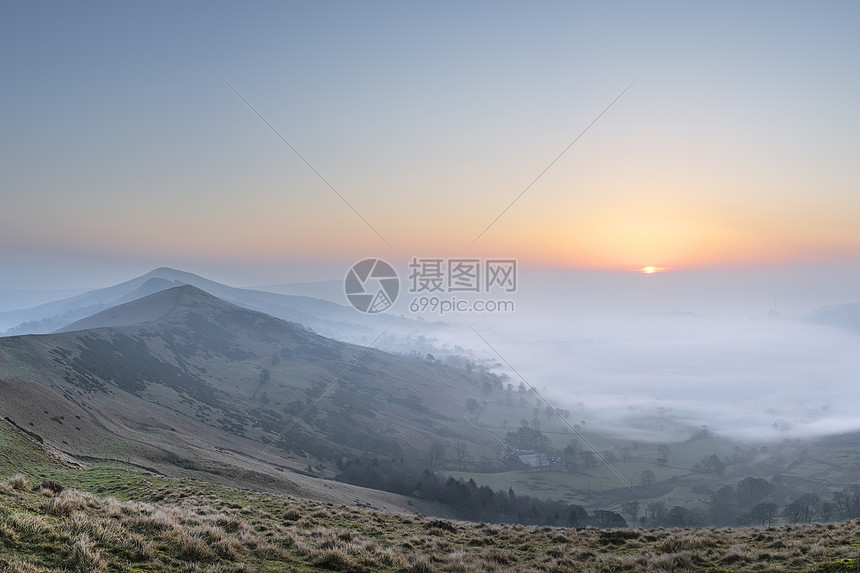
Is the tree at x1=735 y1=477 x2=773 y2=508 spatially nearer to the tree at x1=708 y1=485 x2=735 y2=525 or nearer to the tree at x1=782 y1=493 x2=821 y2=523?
the tree at x1=708 y1=485 x2=735 y2=525

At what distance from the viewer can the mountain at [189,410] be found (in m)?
53.4

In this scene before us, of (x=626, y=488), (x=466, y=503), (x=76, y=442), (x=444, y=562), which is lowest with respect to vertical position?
(x=626, y=488)

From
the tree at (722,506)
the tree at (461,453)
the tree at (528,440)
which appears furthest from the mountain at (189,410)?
the tree at (722,506)

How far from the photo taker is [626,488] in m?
138

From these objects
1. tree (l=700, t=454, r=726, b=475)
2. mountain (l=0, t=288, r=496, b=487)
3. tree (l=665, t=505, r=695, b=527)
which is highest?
mountain (l=0, t=288, r=496, b=487)

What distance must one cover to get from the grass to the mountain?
37218mm

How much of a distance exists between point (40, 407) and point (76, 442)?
35.8ft

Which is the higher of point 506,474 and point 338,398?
point 338,398

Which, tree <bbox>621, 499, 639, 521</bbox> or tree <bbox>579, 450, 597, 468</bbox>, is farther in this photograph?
tree <bbox>579, 450, 597, 468</bbox>

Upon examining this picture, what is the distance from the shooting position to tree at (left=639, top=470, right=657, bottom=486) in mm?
143337

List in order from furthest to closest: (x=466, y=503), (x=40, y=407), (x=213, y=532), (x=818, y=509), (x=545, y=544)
Answer: (x=818, y=509)
(x=466, y=503)
(x=40, y=407)
(x=545, y=544)
(x=213, y=532)

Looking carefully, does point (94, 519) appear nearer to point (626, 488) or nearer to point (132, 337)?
point (626, 488)

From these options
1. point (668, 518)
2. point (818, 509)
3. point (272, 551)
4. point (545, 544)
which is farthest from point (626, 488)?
point (272, 551)

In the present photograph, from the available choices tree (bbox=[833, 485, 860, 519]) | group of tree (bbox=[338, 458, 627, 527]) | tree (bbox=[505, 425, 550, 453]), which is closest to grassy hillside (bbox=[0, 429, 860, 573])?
group of tree (bbox=[338, 458, 627, 527])
